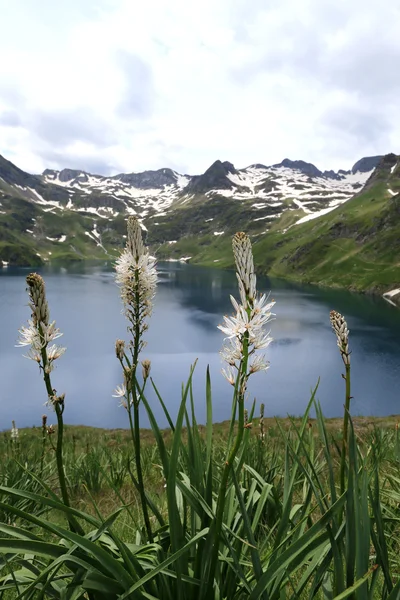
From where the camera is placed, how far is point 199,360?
179ft

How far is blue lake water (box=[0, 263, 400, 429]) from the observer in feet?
139

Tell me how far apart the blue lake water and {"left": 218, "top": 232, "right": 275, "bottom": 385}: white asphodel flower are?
1627cm

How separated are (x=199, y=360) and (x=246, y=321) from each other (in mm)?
52904

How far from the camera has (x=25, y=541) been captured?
2.57m

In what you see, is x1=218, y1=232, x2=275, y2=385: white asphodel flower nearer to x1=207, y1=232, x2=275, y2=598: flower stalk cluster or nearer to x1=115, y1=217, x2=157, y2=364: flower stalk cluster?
x1=207, y1=232, x2=275, y2=598: flower stalk cluster

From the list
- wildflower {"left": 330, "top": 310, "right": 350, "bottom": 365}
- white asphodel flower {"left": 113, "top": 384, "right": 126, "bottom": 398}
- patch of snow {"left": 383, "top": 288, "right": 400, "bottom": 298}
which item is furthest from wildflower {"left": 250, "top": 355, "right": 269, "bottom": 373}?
patch of snow {"left": 383, "top": 288, "right": 400, "bottom": 298}

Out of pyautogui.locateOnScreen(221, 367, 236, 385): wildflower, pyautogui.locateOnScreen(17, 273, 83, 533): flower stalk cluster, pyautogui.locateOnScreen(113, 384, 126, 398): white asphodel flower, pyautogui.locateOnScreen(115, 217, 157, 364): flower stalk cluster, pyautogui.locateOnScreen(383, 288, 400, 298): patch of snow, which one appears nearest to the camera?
pyautogui.locateOnScreen(221, 367, 236, 385): wildflower

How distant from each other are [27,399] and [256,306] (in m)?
46.1

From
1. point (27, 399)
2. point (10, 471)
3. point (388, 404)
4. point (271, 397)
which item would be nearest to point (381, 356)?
point (388, 404)

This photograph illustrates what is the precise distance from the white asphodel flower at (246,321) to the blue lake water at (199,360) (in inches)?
641

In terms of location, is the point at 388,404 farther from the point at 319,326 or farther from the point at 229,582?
the point at 229,582

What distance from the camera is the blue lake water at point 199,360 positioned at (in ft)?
139

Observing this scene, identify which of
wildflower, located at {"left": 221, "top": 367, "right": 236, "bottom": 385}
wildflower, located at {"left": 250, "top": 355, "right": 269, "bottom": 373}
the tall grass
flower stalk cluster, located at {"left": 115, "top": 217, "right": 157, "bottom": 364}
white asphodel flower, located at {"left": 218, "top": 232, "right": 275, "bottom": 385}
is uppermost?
flower stalk cluster, located at {"left": 115, "top": 217, "right": 157, "bottom": 364}

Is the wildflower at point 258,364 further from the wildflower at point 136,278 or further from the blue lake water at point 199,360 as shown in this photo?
the blue lake water at point 199,360
